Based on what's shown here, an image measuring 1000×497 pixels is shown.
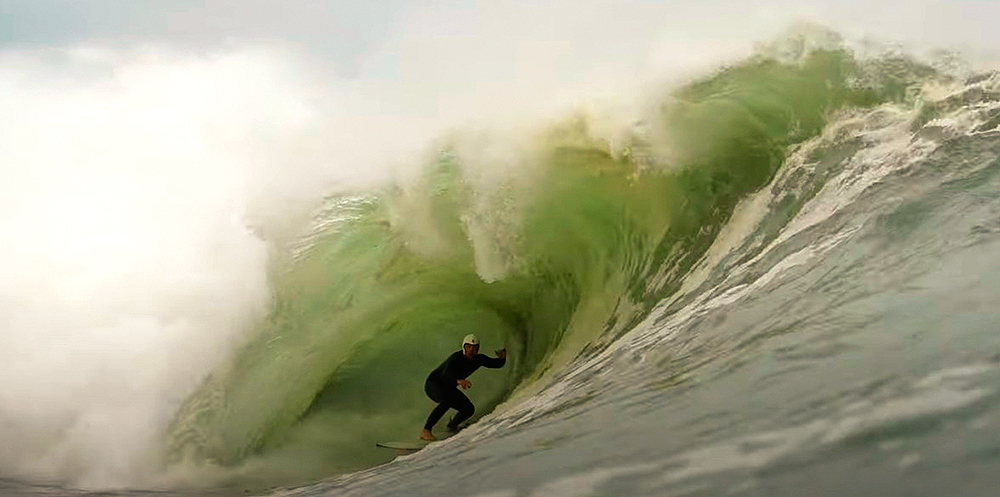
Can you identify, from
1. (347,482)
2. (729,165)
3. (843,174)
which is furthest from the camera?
(729,165)

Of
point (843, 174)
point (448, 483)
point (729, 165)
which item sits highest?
point (729, 165)

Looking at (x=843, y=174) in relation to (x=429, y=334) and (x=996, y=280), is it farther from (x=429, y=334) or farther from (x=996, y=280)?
(x=429, y=334)

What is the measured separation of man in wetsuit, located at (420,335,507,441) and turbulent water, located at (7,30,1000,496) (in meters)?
0.27

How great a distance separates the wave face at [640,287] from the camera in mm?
4391

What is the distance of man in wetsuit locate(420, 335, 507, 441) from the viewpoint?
6.98 m

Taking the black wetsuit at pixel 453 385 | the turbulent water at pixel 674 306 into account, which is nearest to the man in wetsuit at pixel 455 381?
the black wetsuit at pixel 453 385

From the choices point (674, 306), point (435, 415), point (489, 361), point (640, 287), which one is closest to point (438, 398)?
→ point (435, 415)

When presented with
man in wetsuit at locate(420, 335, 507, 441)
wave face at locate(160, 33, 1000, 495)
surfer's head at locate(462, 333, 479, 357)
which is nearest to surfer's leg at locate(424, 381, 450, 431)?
man in wetsuit at locate(420, 335, 507, 441)

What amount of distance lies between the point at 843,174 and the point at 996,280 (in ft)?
6.13

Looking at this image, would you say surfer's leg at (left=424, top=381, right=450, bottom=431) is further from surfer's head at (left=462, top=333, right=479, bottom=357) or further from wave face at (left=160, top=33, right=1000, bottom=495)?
wave face at (left=160, top=33, right=1000, bottom=495)

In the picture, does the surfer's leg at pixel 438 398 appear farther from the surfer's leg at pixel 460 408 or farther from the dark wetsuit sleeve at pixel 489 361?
the dark wetsuit sleeve at pixel 489 361

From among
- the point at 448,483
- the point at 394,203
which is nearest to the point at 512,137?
the point at 394,203

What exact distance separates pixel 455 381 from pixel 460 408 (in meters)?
0.20

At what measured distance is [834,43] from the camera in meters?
7.79
